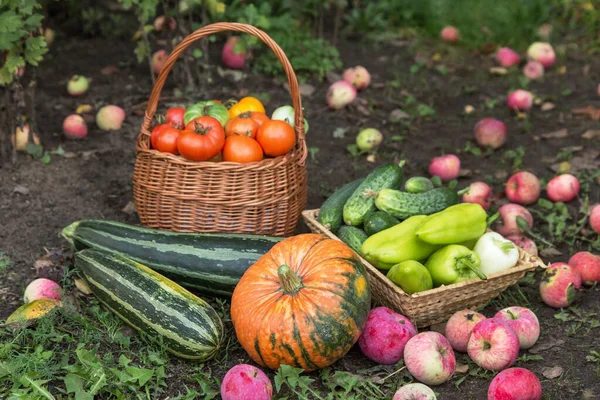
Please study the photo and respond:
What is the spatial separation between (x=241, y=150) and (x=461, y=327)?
146 cm

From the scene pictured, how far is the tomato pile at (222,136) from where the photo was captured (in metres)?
3.91

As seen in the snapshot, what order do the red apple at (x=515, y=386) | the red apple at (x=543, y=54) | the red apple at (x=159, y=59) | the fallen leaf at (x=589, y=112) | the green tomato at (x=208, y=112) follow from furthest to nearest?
the red apple at (x=543, y=54) → the red apple at (x=159, y=59) → the fallen leaf at (x=589, y=112) → the green tomato at (x=208, y=112) → the red apple at (x=515, y=386)

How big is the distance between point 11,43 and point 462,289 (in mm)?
3136

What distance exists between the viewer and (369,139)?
5520 millimetres

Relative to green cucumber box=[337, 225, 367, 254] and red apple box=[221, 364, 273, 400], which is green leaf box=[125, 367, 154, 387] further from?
green cucumber box=[337, 225, 367, 254]

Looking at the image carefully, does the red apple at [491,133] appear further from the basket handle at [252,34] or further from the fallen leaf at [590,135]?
the basket handle at [252,34]

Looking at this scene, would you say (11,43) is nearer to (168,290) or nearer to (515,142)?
(168,290)

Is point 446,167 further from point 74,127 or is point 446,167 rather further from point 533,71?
point 74,127

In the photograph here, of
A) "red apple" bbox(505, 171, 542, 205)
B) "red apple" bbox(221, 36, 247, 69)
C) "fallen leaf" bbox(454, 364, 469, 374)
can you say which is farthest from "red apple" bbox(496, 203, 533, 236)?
"red apple" bbox(221, 36, 247, 69)

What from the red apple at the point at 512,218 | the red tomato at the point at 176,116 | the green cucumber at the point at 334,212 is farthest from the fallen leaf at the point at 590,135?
Result: the red tomato at the point at 176,116

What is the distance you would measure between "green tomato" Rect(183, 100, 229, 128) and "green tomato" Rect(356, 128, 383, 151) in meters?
1.54

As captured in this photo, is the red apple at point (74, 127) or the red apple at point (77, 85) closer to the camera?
the red apple at point (74, 127)

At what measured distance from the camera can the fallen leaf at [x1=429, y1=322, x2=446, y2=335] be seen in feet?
12.1

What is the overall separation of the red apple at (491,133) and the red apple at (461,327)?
2.35 m
